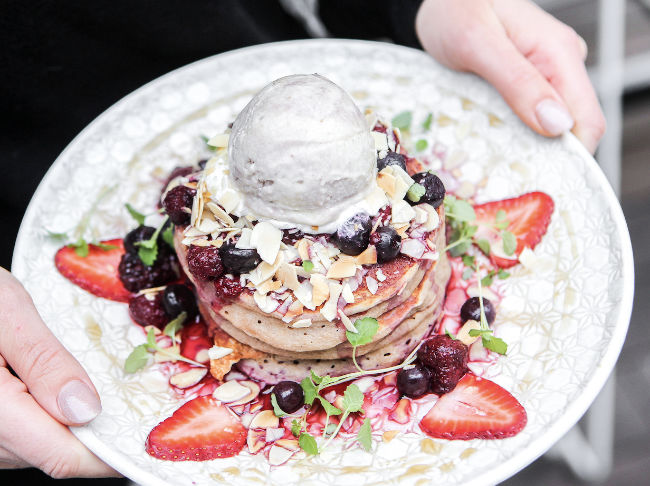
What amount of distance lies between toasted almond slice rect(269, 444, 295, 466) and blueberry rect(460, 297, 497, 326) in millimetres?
629

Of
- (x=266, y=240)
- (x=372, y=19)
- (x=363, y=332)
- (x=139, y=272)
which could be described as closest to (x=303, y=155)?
(x=266, y=240)

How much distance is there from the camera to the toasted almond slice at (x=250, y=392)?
183cm

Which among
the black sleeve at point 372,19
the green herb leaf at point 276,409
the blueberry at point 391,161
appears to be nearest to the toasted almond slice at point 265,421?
the green herb leaf at point 276,409

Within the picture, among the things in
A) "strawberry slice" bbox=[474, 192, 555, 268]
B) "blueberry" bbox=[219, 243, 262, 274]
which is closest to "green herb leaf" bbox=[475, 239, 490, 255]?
"strawberry slice" bbox=[474, 192, 555, 268]

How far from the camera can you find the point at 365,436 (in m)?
1.66

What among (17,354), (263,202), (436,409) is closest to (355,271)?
(263,202)

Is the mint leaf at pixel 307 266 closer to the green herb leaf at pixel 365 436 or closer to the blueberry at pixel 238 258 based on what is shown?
the blueberry at pixel 238 258

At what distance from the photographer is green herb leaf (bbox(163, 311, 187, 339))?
6.41ft

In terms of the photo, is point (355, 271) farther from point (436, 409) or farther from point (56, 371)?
point (56, 371)

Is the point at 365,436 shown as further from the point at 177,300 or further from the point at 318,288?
the point at 177,300

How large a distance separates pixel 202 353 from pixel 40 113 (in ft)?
3.49

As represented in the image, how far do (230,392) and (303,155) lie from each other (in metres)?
0.69

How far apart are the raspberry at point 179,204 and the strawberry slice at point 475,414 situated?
0.85 metres

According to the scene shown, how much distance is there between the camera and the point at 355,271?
1696mm
